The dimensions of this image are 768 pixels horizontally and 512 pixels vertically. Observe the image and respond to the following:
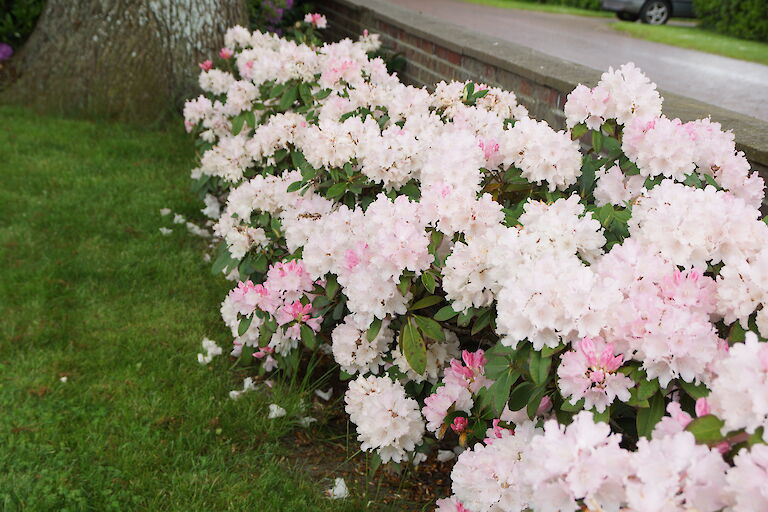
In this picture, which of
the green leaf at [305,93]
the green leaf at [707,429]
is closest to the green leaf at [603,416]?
the green leaf at [707,429]

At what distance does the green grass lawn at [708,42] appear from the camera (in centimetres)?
1094

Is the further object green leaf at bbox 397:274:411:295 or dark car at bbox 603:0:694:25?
dark car at bbox 603:0:694:25

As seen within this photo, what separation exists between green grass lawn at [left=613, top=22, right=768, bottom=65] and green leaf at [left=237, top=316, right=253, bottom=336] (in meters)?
9.42

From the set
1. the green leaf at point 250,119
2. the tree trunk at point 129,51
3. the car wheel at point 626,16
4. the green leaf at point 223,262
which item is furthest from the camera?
the car wheel at point 626,16

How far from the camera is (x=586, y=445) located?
1358mm

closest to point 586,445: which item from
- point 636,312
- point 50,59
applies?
point 636,312

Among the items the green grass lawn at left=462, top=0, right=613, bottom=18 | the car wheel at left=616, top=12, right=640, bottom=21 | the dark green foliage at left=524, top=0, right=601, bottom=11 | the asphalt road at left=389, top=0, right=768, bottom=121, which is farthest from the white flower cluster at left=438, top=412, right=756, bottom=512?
the dark green foliage at left=524, top=0, right=601, bottom=11

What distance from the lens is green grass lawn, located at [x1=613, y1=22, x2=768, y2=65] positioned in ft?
35.9

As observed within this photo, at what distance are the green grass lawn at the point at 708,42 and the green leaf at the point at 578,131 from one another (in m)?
9.02

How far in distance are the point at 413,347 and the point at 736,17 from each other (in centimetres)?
1480

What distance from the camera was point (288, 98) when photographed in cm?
384

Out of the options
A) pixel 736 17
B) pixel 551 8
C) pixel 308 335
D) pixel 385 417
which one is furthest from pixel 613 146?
pixel 551 8

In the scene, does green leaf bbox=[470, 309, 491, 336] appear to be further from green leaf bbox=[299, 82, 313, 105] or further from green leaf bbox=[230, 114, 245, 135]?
green leaf bbox=[230, 114, 245, 135]

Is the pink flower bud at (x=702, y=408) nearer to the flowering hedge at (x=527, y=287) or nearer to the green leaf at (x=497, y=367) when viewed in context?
the flowering hedge at (x=527, y=287)
